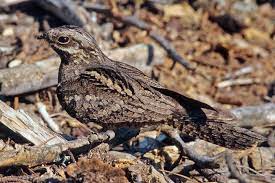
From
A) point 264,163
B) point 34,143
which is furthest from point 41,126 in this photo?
point 264,163

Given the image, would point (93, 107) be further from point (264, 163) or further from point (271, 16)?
point (271, 16)

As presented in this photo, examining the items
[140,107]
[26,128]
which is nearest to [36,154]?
[26,128]

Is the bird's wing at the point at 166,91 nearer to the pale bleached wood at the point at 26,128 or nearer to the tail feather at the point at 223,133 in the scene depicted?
the tail feather at the point at 223,133

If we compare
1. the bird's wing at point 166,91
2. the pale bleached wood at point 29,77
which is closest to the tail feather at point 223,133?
the bird's wing at point 166,91

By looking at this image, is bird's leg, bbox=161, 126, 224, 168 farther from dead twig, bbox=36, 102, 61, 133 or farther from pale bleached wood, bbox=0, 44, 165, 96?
pale bleached wood, bbox=0, 44, 165, 96

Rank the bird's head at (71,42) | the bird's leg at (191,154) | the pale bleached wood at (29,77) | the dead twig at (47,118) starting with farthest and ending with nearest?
the pale bleached wood at (29,77) < the dead twig at (47,118) < the bird's head at (71,42) < the bird's leg at (191,154)

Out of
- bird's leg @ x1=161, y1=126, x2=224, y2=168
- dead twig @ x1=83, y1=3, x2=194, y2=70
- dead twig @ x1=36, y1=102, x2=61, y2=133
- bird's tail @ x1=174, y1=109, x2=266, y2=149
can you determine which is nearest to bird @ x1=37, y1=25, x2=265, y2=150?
bird's tail @ x1=174, y1=109, x2=266, y2=149
